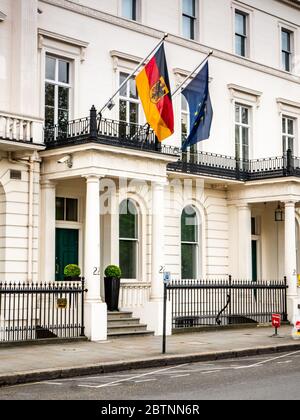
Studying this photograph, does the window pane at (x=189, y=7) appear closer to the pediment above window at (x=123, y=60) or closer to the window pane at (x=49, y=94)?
the pediment above window at (x=123, y=60)

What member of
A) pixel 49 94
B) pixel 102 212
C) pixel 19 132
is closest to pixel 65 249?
pixel 102 212

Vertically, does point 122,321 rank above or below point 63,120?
below

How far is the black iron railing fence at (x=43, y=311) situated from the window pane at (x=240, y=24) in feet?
44.0

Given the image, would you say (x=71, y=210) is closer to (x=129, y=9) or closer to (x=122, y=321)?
(x=122, y=321)

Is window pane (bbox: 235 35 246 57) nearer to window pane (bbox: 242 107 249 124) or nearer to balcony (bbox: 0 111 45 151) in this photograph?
window pane (bbox: 242 107 249 124)

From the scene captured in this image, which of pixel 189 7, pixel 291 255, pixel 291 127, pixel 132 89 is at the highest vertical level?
pixel 189 7

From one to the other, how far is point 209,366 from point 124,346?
3.34 m

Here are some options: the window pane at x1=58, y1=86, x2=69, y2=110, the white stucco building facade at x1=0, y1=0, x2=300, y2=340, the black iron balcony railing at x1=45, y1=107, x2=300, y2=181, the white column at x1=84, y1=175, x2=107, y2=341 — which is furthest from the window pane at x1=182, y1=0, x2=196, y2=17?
the white column at x1=84, y1=175, x2=107, y2=341

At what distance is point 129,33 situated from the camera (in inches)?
961

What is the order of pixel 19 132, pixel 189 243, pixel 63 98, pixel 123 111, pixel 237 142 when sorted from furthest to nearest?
pixel 237 142 → pixel 189 243 → pixel 123 111 → pixel 63 98 → pixel 19 132

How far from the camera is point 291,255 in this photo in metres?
25.5

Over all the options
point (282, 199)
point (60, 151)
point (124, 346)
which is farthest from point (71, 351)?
point (282, 199)

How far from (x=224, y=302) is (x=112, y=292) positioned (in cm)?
462

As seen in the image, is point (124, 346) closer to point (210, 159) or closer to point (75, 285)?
point (75, 285)
